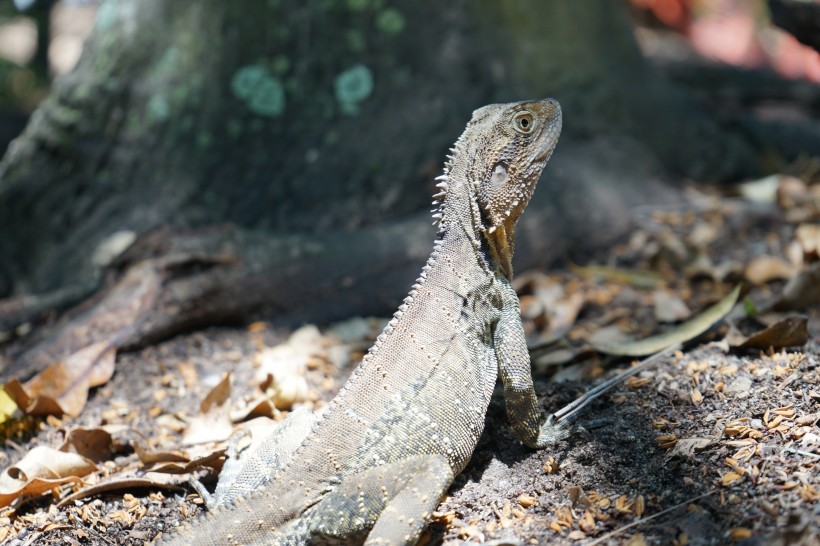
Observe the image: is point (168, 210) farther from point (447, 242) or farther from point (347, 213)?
point (447, 242)

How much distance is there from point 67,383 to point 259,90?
9.66ft

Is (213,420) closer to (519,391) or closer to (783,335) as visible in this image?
(519,391)

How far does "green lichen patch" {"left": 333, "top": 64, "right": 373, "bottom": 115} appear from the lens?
676cm

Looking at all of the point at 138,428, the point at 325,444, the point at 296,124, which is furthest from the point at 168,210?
the point at 325,444

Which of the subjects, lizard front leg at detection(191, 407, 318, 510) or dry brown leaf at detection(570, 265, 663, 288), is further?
dry brown leaf at detection(570, 265, 663, 288)

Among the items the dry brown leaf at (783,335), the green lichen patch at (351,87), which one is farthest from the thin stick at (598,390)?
the green lichen patch at (351,87)

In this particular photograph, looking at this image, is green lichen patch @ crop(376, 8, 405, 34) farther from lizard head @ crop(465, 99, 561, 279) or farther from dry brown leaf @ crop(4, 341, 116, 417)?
dry brown leaf @ crop(4, 341, 116, 417)

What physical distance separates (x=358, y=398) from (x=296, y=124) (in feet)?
11.6

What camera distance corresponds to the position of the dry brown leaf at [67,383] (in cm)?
479

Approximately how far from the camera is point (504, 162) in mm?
4383

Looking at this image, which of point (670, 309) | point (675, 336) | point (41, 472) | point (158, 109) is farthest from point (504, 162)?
point (158, 109)

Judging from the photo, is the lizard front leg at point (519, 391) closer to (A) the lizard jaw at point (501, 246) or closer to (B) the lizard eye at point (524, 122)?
(A) the lizard jaw at point (501, 246)

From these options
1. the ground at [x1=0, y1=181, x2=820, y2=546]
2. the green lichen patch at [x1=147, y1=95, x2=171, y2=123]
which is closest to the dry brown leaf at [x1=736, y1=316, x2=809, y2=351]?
the ground at [x1=0, y1=181, x2=820, y2=546]

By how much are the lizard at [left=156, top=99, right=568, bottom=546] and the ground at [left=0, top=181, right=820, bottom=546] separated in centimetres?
29
